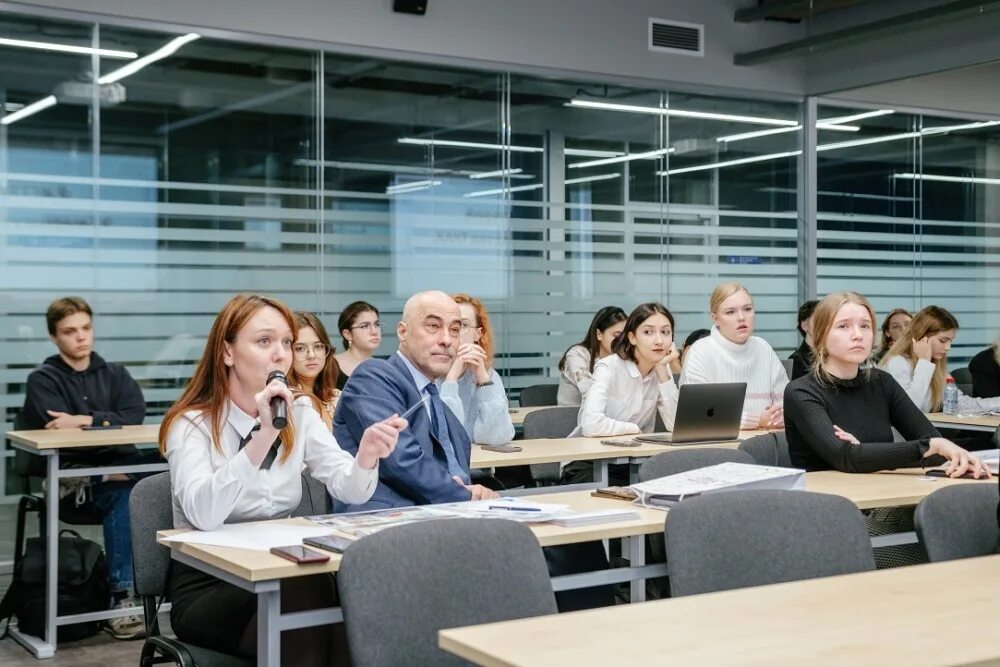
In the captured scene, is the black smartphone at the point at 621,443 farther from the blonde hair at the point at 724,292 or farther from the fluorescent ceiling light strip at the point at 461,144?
the fluorescent ceiling light strip at the point at 461,144

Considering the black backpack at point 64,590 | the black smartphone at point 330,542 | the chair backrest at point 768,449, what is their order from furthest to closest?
the black backpack at point 64,590
the chair backrest at point 768,449
the black smartphone at point 330,542

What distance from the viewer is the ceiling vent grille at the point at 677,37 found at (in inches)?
339

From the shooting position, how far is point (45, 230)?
253 inches

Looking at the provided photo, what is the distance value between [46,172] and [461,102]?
2.70m

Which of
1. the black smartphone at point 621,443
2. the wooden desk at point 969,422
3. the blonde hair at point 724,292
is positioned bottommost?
the wooden desk at point 969,422

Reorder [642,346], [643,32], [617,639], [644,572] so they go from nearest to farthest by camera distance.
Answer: [617,639] < [644,572] < [642,346] < [643,32]

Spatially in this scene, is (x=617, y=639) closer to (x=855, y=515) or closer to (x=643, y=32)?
(x=855, y=515)

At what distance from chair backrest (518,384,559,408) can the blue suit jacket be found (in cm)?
362

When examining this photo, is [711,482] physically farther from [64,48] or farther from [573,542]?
[64,48]

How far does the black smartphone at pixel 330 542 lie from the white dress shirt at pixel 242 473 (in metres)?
0.34

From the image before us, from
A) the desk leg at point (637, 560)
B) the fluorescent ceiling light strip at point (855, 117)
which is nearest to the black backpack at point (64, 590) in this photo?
the desk leg at point (637, 560)

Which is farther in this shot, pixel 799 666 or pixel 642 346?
pixel 642 346

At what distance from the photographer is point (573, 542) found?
3.34 metres

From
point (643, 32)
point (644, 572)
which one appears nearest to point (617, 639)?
point (644, 572)
